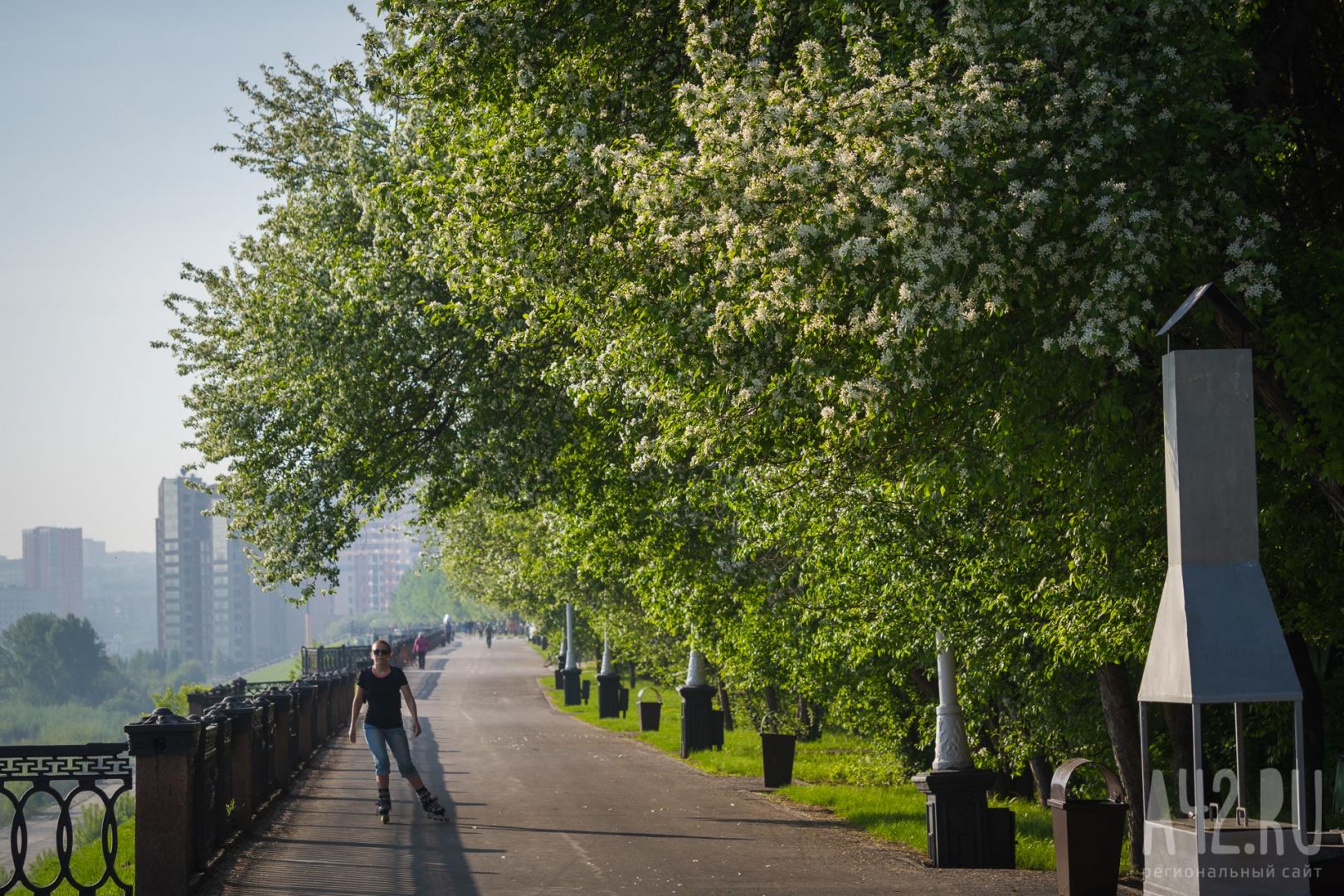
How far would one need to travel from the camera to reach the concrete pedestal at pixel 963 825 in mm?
12984

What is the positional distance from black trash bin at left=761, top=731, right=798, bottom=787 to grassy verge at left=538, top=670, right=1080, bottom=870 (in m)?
0.21

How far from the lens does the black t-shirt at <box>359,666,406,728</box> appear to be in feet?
50.8

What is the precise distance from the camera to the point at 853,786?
22.0 m

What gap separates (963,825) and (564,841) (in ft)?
12.2

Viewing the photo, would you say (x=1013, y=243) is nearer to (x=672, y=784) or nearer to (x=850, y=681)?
(x=850, y=681)

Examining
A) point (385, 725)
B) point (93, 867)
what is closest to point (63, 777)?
point (93, 867)

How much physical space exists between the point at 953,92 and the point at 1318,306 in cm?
273

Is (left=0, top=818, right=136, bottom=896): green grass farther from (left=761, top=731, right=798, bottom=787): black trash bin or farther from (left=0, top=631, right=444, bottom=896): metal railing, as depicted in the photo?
(left=761, top=731, right=798, bottom=787): black trash bin

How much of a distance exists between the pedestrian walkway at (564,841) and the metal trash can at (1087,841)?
2.74ft

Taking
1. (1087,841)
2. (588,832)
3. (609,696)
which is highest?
(1087,841)

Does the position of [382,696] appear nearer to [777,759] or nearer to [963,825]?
[963,825]

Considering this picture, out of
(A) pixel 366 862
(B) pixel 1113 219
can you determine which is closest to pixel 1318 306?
(B) pixel 1113 219

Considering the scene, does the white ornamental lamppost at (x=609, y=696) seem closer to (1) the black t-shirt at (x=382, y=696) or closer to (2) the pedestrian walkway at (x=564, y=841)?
(2) the pedestrian walkway at (x=564, y=841)

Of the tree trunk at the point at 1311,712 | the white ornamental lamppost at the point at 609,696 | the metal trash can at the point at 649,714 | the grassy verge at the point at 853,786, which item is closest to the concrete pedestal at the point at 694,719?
the grassy verge at the point at 853,786
